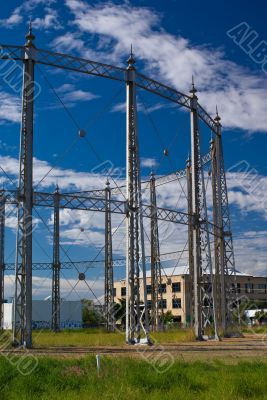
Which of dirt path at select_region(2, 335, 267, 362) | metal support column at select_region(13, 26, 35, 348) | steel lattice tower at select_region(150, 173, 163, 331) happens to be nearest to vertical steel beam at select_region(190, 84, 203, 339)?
dirt path at select_region(2, 335, 267, 362)

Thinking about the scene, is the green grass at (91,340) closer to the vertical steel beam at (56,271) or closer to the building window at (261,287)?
the vertical steel beam at (56,271)

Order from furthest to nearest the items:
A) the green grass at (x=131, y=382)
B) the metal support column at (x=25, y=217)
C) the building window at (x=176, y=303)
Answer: the building window at (x=176, y=303), the metal support column at (x=25, y=217), the green grass at (x=131, y=382)

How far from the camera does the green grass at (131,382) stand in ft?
34.7

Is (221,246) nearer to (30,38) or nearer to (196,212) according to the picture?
(196,212)

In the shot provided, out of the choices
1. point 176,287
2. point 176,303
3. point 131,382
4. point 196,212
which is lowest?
point 176,303

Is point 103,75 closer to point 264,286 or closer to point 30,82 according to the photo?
point 30,82

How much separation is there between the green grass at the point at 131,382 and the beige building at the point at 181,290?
6646 centimetres

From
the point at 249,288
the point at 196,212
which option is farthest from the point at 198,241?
the point at 249,288

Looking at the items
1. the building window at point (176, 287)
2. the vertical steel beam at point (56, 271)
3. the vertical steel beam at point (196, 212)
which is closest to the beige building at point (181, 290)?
the building window at point (176, 287)

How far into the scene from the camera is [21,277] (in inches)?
888

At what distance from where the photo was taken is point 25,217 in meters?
22.8

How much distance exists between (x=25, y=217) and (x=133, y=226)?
5.36 meters

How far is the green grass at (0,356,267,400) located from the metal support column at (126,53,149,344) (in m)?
11.1

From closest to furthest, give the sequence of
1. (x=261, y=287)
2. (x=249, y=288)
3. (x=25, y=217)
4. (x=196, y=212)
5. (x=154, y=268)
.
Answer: (x=25, y=217)
(x=196, y=212)
(x=154, y=268)
(x=249, y=288)
(x=261, y=287)
